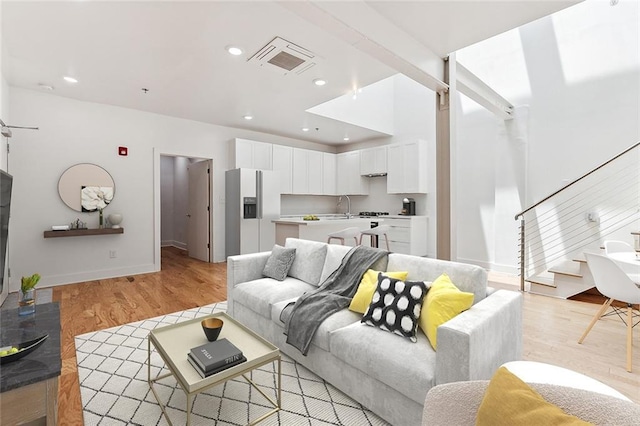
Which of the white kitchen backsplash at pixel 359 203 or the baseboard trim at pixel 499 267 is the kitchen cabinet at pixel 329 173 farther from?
the baseboard trim at pixel 499 267

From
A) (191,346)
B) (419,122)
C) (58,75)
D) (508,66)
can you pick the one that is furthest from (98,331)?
(508,66)

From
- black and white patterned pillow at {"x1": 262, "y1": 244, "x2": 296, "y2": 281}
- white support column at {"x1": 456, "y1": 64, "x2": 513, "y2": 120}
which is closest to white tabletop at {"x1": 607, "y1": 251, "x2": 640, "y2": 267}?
white support column at {"x1": 456, "y1": 64, "x2": 513, "y2": 120}

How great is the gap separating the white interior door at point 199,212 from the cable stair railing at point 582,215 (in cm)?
520

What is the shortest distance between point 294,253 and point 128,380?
1634mm

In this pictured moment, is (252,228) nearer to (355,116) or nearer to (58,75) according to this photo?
(355,116)

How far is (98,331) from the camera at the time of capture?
9.03ft

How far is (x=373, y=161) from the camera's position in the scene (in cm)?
675

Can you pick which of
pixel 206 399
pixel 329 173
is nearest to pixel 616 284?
pixel 206 399

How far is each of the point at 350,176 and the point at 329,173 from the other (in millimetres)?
514

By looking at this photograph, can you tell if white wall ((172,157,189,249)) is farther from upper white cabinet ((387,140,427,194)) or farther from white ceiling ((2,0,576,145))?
upper white cabinet ((387,140,427,194))

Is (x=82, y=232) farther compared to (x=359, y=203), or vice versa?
(x=359, y=203)

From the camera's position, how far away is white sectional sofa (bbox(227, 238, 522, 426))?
1.39m

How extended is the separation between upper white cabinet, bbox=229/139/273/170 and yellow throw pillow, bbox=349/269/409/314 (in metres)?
4.20

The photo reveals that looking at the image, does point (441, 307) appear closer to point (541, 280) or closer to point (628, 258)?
point (628, 258)
